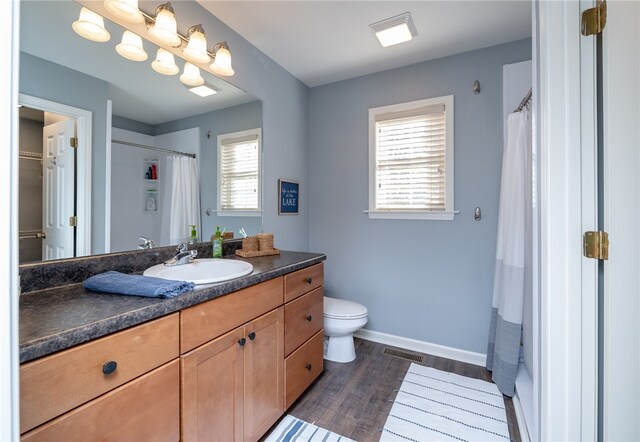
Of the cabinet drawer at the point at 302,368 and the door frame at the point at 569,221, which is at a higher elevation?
the door frame at the point at 569,221

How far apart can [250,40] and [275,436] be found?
8.60 ft

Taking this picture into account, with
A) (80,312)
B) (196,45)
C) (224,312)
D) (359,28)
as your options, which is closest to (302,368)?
(224,312)

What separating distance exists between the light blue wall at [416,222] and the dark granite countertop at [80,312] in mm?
1654

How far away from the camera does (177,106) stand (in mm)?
1724

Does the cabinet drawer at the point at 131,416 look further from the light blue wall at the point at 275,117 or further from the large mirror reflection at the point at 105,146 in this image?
the light blue wall at the point at 275,117

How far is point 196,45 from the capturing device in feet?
5.55

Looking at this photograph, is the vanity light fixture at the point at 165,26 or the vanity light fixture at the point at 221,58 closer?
the vanity light fixture at the point at 165,26

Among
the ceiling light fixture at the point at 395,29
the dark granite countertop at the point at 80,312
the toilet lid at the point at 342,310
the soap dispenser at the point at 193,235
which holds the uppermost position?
the ceiling light fixture at the point at 395,29

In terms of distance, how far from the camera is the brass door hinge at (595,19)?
871 millimetres

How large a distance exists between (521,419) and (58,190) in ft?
8.63

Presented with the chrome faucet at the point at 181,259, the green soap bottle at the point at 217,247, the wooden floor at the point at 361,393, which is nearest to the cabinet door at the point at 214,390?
the chrome faucet at the point at 181,259

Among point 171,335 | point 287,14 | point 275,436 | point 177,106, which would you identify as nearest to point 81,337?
point 171,335

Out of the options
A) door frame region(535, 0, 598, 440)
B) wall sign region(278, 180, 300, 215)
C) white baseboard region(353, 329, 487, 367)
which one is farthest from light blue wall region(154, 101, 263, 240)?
door frame region(535, 0, 598, 440)

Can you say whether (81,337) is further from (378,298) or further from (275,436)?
(378,298)
